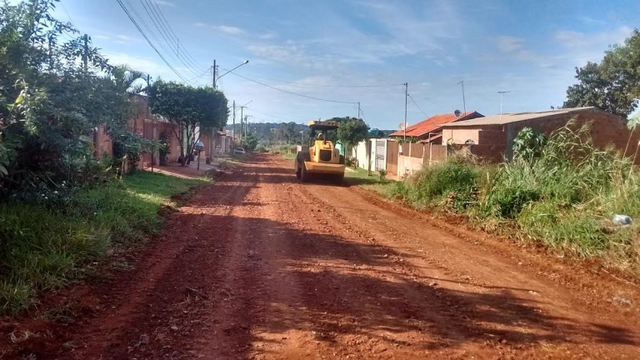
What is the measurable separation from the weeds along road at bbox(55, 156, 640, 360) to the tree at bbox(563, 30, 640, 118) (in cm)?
2282

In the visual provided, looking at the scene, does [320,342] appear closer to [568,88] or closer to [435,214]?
[435,214]

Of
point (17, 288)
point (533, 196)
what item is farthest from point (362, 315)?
point (533, 196)

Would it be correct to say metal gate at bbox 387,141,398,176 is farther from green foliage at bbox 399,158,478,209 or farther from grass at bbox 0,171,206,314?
grass at bbox 0,171,206,314

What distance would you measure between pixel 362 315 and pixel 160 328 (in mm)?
1937

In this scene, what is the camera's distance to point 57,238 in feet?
19.5

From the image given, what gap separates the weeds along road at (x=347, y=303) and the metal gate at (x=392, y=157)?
1496 centimetres

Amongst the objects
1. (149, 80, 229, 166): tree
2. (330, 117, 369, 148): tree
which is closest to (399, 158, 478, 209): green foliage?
(330, 117, 369, 148): tree

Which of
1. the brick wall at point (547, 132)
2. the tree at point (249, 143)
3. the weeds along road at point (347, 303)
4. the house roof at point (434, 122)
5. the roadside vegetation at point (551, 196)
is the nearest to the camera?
the weeds along road at point (347, 303)

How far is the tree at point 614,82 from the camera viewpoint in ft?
83.7

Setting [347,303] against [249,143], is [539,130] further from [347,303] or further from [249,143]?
[249,143]

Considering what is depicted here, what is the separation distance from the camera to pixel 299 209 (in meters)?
12.3

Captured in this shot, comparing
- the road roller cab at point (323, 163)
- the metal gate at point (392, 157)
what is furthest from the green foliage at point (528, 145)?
the metal gate at point (392, 157)

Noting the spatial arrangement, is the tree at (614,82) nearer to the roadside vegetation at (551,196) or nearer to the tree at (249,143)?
the roadside vegetation at (551,196)

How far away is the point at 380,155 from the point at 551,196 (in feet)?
58.2
